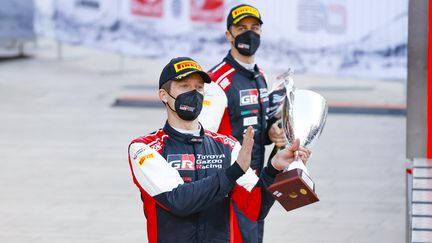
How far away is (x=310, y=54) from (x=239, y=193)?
12.8m

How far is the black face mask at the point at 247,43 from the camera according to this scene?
8.00 meters

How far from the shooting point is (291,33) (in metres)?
18.2

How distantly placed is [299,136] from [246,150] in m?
0.34

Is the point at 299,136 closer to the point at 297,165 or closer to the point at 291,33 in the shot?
the point at 297,165

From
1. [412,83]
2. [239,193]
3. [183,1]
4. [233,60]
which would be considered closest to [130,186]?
[233,60]

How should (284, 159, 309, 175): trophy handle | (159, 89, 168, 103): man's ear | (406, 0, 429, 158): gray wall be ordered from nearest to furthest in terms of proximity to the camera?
(284, 159, 309, 175): trophy handle
(159, 89, 168, 103): man's ear
(406, 0, 429, 158): gray wall

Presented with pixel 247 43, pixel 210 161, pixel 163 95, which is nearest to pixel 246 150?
pixel 210 161

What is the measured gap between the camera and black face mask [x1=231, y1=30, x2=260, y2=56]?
8000mm

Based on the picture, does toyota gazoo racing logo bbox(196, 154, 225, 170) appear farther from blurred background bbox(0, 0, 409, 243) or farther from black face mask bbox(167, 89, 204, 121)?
blurred background bbox(0, 0, 409, 243)

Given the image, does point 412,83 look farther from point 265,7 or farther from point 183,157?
point 265,7

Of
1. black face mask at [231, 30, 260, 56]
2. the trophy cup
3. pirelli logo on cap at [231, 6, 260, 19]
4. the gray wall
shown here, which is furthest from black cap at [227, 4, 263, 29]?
the trophy cup

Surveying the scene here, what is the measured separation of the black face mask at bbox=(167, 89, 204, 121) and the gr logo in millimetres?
2382

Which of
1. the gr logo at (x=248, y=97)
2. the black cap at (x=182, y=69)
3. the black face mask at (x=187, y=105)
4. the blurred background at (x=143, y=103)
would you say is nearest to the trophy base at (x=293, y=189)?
the black face mask at (x=187, y=105)

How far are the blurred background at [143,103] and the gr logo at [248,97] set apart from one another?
219cm
